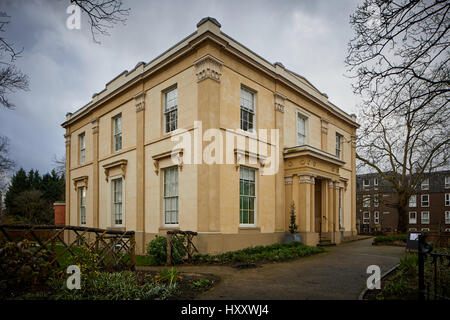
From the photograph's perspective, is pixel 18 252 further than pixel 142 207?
No

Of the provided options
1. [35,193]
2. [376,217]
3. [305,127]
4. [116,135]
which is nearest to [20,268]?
[116,135]

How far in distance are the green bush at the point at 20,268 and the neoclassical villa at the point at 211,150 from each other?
5947 mm

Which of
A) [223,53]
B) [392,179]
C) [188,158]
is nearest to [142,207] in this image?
[188,158]

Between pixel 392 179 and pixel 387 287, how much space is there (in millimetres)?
18447

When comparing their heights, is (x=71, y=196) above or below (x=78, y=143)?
below

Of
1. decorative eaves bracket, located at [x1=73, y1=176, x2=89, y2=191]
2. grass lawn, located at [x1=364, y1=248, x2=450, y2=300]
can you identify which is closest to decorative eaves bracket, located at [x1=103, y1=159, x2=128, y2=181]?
decorative eaves bracket, located at [x1=73, y1=176, x2=89, y2=191]

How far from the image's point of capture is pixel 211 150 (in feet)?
39.3

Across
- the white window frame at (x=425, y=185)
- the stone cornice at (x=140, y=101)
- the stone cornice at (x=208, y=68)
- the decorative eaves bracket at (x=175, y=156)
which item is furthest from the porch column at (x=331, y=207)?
the white window frame at (x=425, y=185)

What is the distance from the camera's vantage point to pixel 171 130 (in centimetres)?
1386

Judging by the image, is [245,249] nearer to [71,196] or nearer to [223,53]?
[223,53]

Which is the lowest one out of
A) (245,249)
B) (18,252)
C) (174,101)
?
(245,249)

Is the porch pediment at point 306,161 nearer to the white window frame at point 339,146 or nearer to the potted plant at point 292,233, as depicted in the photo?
the potted plant at point 292,233

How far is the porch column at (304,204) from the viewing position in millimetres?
14734

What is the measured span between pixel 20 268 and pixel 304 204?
11.8 m
